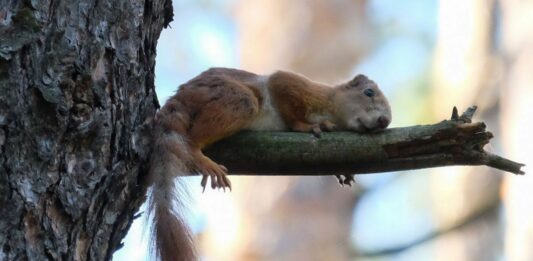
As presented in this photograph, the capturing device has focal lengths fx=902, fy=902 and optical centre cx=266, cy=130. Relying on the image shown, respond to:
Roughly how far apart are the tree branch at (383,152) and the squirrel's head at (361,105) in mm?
425

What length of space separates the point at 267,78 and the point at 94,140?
1338mm

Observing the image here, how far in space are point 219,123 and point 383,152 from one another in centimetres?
59

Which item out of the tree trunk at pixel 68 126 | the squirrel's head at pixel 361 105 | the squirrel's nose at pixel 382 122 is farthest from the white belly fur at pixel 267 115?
the tree trunk at pixel 68 126

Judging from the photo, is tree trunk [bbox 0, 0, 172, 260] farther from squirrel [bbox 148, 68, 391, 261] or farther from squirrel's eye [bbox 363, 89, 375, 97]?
squirrel's eye [bbox 363, 89, 375, 97]

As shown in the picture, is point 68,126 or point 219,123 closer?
point 68,126

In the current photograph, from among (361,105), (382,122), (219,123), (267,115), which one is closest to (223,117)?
(219,123)

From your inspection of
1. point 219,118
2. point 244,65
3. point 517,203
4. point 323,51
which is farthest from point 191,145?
point 323,51

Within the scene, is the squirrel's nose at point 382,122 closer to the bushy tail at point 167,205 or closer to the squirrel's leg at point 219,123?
the squirrel's leg at point 219,123

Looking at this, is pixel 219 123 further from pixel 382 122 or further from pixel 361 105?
pixel 361 105

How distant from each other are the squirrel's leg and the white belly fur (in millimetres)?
49

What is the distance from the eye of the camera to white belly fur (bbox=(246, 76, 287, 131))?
3116 mm

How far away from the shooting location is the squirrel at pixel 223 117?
2541 millimetres

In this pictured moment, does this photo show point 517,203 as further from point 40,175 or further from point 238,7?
point 40,175

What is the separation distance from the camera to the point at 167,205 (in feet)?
8.50
